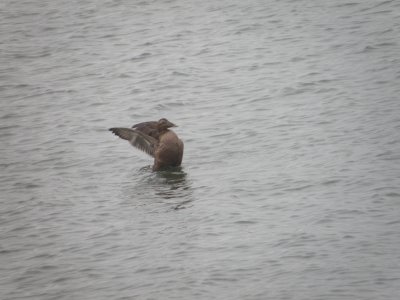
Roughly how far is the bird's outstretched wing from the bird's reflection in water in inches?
11.3

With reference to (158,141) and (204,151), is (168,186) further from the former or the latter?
(204,151)

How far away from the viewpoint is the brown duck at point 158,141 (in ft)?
44.9

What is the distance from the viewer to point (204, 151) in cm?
1440

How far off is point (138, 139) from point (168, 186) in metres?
1.31

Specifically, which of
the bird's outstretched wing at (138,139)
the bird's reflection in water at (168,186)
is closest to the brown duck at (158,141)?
the bird's outstretched wing at (138,139)

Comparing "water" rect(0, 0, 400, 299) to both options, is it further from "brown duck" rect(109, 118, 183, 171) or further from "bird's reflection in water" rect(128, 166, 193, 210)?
"brown duck" rect(109, 118, 183, 171)

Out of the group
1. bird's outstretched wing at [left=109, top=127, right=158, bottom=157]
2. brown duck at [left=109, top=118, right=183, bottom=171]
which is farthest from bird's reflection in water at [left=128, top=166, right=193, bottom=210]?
bird's outstretched wing at [left=109, top=127, right=158, bottom=157]

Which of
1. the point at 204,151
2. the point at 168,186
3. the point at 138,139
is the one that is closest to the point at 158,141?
the point at 138,139

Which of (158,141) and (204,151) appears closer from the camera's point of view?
(158,141)

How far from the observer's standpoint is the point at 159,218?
11898 millimetres

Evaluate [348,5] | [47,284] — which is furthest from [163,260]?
[348,5]

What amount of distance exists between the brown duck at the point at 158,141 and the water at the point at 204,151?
0.23 m

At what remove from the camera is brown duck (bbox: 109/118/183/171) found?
1370 centimetres

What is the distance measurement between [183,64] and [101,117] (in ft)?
9.57
